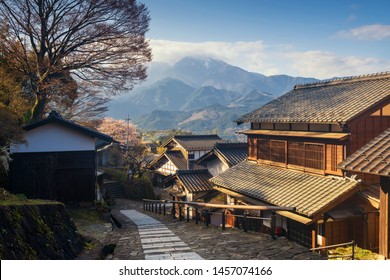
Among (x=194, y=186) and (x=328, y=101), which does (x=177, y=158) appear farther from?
(x=328, y=101)

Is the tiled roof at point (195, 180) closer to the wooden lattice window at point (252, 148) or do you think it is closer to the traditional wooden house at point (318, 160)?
the traditional wooden house at point (318, 160)

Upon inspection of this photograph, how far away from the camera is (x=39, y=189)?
52.1 feet

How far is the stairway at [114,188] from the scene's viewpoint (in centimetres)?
3225

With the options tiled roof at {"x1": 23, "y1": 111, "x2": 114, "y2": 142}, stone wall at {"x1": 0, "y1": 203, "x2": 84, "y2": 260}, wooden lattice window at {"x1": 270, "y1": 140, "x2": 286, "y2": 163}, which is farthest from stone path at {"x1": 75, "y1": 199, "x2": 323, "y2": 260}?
tiled roof at {"x1": 23, "y1": 111, "x2": 114, "y2": 142}

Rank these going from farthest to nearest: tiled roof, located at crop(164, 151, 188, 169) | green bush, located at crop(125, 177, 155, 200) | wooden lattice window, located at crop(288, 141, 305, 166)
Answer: tiled roof, located at crop(164, 151, 188, 169) < green bush, located at crop(125, 177, 155, 200) < wooden lattice window, located at crop(288, 141, 305, 166)

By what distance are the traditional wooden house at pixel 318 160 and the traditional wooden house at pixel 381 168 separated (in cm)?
207

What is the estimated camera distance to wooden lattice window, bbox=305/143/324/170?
12.6m

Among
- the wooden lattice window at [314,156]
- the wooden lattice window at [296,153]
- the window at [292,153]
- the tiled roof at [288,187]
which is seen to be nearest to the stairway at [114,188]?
the tiled roof at [288,187]

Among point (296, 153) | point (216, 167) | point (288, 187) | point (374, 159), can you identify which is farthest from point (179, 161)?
point (374, 159)

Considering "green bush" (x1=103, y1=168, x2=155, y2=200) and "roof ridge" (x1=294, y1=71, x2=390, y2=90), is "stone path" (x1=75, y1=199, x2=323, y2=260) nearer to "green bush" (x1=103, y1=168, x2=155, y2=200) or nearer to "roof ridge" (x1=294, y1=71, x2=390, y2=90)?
"roof ridge" (x1=294, y1=71, x2=390, y2=90)

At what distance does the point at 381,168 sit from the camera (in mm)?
7242

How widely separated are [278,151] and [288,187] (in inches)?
118

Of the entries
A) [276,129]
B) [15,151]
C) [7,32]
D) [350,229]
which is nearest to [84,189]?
[15,151]

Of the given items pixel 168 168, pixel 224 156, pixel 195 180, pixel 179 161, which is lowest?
pixel 168 168
